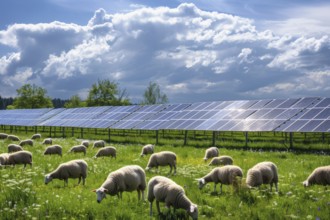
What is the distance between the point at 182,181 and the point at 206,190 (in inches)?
59.6

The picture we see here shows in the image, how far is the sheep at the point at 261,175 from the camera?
39.8ft

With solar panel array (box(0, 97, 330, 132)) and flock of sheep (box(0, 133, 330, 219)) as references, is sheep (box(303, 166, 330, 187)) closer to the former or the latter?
flock of sheep (box(0, 133, 330, 219))

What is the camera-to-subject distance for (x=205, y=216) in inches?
380

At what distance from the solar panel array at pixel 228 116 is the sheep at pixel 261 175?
15567 millimetres

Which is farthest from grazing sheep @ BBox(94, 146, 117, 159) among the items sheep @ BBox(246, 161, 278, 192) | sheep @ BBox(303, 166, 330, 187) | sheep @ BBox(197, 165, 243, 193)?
sheep @ BBox(303, 166, 330, 187)

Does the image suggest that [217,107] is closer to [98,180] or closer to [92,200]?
[98,180]

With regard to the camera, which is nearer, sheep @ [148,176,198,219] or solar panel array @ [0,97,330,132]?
sheep @ [148,176,198,219]

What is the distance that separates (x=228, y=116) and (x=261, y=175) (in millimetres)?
23671

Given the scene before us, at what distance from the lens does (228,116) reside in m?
35.7

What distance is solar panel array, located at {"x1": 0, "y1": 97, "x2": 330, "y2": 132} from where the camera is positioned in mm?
29641

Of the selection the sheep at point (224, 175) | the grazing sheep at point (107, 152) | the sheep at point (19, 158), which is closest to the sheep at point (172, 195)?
the sheep at point (224, 175)

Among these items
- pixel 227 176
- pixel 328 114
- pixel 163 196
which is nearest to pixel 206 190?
pixel 227 176

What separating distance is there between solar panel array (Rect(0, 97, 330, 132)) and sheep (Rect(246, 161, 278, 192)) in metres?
15.6

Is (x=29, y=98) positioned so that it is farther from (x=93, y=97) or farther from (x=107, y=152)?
(x=107, y=152)
